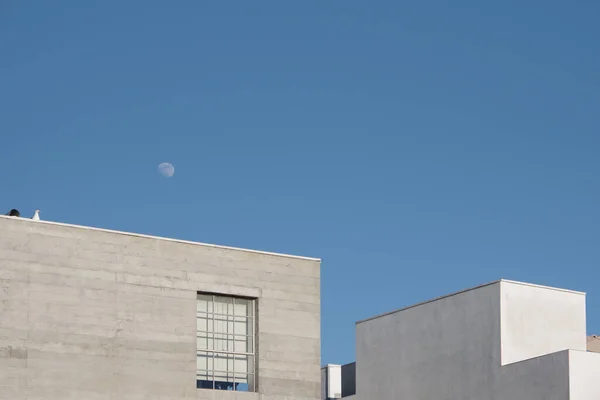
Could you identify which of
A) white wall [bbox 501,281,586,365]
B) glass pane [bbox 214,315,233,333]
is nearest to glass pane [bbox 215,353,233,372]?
glass pane [bbox 214,315,233,333]

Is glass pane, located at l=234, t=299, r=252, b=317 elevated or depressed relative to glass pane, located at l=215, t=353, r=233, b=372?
elevated

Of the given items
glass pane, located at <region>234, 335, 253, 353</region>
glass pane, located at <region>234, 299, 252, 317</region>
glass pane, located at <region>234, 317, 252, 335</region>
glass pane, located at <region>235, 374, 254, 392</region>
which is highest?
glass pane, located at <region>234, 299, 252, 317</region>

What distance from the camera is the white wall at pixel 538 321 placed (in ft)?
146

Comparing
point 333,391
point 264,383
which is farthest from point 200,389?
point 333,391

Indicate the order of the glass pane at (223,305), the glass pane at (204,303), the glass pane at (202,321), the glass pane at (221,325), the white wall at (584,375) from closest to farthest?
the glass pane at (202,321) < the glass pane at (204,303) < the glass pane at (221,325) < the glass pane at (223,305) < the white wall at (584,375)

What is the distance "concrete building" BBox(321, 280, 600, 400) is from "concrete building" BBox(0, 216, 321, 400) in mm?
11290

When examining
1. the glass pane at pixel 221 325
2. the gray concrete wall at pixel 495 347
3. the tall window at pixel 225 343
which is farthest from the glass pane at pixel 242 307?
the gray concrete wall at pixel 495 347

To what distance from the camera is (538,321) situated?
148ft

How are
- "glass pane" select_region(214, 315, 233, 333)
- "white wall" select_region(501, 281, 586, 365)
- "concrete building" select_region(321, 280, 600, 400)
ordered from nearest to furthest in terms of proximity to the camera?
1. "glass pane" select_region(214, 315, 233, 333)
2. "concrete building" select_region(321, 280, 600, 400)
3. "white wall" select_region(501, 281, 586, 365)

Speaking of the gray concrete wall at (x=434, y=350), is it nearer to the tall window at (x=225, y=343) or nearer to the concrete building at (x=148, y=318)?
the concrete building at (x=148, y=318)

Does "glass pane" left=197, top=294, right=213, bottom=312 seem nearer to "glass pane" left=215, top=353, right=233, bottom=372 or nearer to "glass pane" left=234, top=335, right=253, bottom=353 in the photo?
"glass pane" left=234, top=335, right=253, bottom=353

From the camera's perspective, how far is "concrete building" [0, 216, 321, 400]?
1176 inches

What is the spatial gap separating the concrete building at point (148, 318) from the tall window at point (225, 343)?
0.09 feet

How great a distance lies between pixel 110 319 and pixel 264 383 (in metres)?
4.61
